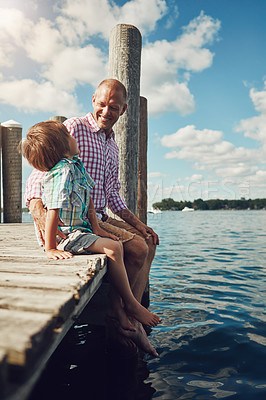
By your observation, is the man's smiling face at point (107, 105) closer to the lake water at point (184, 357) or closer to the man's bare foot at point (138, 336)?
the man's bare foot at point (138, 336)

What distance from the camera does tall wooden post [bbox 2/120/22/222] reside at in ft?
24.0

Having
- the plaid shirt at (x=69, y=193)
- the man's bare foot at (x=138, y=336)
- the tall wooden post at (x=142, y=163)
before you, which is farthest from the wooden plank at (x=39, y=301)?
the tall wooden post at (x=142, y=163)

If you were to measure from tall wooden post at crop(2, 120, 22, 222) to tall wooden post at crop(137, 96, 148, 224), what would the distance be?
3571mm

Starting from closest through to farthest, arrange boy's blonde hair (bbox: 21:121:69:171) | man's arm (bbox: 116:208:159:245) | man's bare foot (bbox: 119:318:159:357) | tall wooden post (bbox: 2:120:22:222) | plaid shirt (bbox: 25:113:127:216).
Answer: boy's blonde hair (bbox: 21:121:69:171), man's bare foot (bbox: 119:318:159:357), plaid shirt (bbox: 25:113:127:216), man's arm (bbox: 116:208:159:245), tall wooden post (bbox: 2:120:22:222)

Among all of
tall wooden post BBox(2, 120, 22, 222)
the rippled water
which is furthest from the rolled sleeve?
tall wooden post BBox(2, 120, 22, 222)

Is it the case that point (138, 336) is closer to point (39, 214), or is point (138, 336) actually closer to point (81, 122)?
point (39, 214)

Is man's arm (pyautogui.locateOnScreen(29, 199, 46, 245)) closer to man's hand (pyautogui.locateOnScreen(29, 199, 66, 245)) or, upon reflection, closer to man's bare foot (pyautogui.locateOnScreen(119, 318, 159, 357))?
man's hand (pyautogui.locateOnScreen(29, 199, 66, 245))

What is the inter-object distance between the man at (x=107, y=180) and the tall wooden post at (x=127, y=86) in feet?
1.96

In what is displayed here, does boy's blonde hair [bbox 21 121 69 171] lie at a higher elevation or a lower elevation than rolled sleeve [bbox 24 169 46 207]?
higher

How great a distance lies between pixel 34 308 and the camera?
1.20 m

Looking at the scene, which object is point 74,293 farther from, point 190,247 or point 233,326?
point 190,247

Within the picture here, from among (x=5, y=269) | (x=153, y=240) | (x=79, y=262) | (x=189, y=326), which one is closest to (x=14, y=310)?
(x=5, y=269)

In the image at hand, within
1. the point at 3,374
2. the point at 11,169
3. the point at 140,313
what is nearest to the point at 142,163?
the point at 140,313

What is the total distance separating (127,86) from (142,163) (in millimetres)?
1334
